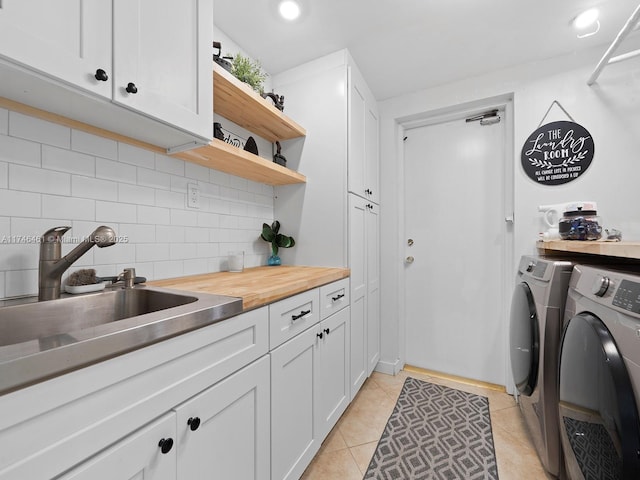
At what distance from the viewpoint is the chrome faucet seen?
874 millimetres

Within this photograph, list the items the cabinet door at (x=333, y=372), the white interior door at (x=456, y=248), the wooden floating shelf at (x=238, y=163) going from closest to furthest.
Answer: the wooden floating shelf at (x=238, y=163), the cabinet door at (x=333, y=372), the white interior door at (x=456, y=248)

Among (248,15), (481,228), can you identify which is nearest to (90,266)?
(248,15)

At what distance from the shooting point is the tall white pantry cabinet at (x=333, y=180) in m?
1.81

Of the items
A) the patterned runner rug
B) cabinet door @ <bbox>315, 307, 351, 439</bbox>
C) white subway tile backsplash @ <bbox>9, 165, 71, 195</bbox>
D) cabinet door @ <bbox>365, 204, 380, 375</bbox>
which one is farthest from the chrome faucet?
cabinet door @ <bbox>365, 204, 380, 375</bbox>

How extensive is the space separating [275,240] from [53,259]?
118 cm

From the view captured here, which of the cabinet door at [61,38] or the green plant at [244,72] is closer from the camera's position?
the cabinet door at [61,38]

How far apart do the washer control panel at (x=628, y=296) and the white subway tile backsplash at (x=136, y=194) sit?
1.70 metres

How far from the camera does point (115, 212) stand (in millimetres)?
1137

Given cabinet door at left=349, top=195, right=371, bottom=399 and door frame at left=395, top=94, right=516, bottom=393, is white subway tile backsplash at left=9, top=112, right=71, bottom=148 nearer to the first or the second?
cabinet door at left=349, top=195, right=371, bottom=399

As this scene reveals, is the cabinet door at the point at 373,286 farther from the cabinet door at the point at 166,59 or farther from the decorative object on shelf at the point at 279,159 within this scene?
the cabinet door at the point at 166,59

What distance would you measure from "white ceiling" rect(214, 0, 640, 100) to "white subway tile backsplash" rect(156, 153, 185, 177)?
0.88 metres

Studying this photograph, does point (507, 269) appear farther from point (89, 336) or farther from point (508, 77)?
point (89, 336)

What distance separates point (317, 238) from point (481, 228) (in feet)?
4.52

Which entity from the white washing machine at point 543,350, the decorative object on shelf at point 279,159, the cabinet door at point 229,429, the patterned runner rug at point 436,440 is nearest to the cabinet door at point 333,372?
the patterned runner rug at point 436,440
